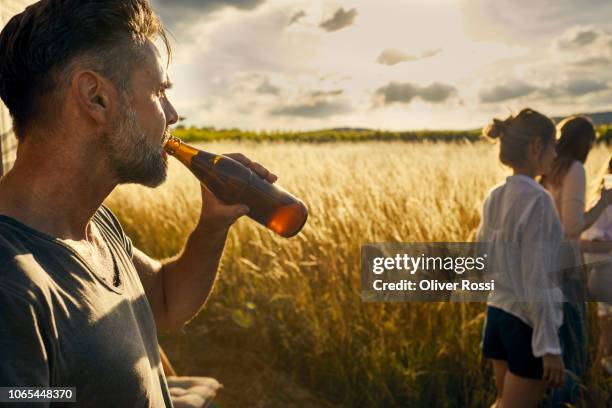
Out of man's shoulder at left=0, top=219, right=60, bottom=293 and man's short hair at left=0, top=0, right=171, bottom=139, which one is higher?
man's short hair at left=0, top=0, right=171, bottom=139

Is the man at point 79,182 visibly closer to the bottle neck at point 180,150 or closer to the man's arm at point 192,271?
the man's arm at point 192,271

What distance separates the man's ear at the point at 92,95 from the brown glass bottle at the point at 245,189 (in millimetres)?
568

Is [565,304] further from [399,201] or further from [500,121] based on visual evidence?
[399,201]

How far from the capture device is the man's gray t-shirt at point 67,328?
84 cm

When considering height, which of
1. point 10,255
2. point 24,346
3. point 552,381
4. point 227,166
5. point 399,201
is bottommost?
point 552,381

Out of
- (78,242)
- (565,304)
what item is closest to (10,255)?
(78,242)

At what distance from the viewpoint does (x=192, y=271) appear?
1.58 metres

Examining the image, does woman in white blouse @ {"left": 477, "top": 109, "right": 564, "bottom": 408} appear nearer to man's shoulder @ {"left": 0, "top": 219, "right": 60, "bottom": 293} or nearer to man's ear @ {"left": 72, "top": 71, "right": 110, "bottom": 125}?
man's ear @ {"left": 72, "top": 71, "right": 110, "bottom": 125}

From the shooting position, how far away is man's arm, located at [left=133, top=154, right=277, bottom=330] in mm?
1549

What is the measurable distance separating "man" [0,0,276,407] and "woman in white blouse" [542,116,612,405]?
74.7 inches

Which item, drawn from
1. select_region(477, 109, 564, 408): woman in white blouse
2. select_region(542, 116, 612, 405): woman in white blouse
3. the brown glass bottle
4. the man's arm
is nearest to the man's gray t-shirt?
the man's arm

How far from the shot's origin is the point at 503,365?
8.56 feet

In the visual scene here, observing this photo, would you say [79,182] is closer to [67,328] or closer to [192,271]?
[67,328]

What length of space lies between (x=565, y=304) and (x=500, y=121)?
0.93 meters
